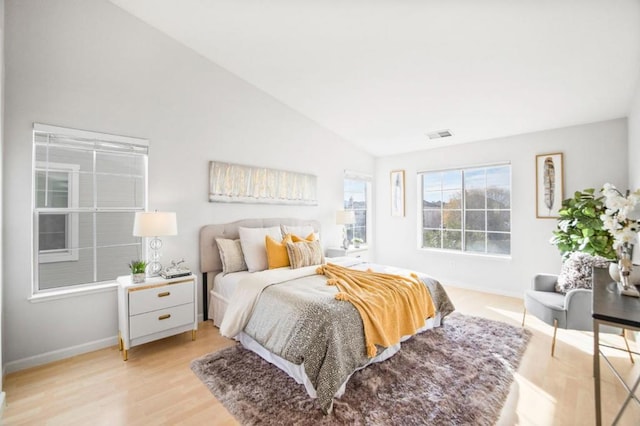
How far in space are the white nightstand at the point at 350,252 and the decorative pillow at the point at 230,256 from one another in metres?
1.70

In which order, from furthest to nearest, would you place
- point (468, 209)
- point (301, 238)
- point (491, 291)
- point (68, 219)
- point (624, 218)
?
point (468, 209), point (491, 291), point (301, 238), point (68, 219), point (624, 218)

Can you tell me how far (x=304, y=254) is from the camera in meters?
3.44

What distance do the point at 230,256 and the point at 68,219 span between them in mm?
1710

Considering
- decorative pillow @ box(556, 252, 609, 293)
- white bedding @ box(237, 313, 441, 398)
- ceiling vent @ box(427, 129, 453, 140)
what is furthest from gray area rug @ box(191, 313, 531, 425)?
ceiling vent @ box(427, 129, 453, 140)

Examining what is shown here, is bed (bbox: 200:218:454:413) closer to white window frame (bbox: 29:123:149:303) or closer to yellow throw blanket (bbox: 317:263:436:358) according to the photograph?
yellow throw blanket (bbox: 317:263:436:358)

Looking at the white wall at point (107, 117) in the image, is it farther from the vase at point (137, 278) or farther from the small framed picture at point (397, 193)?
the small framed picture at point (397, 193)

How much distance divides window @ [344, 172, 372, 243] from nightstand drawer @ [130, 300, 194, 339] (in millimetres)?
3375

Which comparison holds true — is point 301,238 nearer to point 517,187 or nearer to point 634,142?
point 517,187

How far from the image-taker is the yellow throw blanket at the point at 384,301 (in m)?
2.23

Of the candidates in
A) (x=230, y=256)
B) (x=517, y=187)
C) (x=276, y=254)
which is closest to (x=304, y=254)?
(x=276, y=254)

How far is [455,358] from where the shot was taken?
2576 millimetres

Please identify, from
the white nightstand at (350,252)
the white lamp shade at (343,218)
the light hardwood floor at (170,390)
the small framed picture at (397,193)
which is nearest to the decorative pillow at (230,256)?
the light hardwood floor at (170,390)

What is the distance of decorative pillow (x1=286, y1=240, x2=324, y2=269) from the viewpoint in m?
3.36

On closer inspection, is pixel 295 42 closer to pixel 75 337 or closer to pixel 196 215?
pixel 196 215
